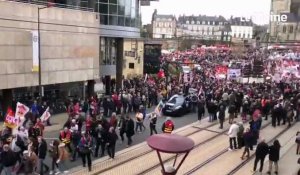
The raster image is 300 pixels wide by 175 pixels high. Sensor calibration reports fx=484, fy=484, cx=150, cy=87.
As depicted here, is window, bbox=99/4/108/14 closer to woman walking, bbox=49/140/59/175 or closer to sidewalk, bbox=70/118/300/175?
sidewalk, bbox=70/118/300/175

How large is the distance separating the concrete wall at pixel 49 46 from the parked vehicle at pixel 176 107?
759cm

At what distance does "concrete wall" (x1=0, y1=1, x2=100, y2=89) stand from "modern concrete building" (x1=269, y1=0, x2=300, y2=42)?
77.1 m

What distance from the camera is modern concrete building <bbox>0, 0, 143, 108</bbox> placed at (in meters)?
28.0

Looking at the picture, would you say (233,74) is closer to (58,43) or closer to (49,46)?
(58,43)

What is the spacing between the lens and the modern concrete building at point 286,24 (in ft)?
374

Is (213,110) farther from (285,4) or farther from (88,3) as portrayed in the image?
(285,4)

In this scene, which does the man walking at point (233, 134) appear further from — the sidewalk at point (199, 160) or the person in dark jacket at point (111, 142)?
the person in dark jacket at point (111, 142)

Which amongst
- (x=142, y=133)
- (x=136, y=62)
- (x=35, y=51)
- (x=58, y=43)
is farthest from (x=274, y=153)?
(x=136, y=62)

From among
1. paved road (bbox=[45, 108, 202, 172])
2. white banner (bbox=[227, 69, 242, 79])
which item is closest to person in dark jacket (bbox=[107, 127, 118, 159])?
paved road (bbox=[45, 108, 202, 172])

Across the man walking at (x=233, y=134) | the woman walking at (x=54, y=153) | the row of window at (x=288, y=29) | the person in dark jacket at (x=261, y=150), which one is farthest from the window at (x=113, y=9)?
the row of window at (x=288, y=29)

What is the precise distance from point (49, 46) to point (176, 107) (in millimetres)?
9124

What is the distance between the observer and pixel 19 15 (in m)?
28.4

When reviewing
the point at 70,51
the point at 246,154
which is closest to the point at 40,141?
the point at 246,154

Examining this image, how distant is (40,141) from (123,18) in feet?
94.2
